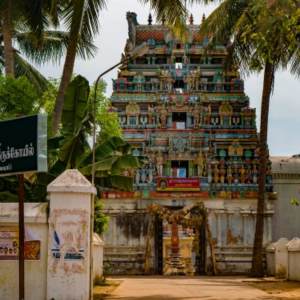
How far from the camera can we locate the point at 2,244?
13898 millimetres

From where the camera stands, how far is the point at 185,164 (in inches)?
1346

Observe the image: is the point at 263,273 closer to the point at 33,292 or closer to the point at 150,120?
the point at 150,120

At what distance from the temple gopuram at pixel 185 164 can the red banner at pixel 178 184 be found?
1.9 inches

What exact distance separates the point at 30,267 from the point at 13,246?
0.55 m

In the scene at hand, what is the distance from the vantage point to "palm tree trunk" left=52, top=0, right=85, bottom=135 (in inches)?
738

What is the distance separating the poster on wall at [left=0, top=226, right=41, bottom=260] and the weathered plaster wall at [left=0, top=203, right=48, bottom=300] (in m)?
0.08

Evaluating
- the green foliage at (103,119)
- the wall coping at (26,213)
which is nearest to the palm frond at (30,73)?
the green foliage at (103,119)

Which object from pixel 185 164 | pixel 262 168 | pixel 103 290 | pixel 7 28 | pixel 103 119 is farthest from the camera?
pixel 185 164

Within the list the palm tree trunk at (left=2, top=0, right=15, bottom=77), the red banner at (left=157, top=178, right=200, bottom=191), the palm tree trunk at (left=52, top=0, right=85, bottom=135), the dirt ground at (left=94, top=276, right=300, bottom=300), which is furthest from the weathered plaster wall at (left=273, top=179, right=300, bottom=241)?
the palm tree trunk at (left=52, top=0, right=85, bottom=135)

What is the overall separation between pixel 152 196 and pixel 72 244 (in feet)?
61.8

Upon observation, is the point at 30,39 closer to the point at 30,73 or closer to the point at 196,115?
the point at 30,73

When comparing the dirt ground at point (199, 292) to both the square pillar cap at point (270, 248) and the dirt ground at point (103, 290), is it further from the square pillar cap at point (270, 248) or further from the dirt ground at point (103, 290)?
the square pillar cap at point (270, 248)

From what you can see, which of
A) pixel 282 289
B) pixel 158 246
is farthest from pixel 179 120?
pixel 282 289

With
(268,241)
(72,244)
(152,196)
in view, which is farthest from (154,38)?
(72,244)
